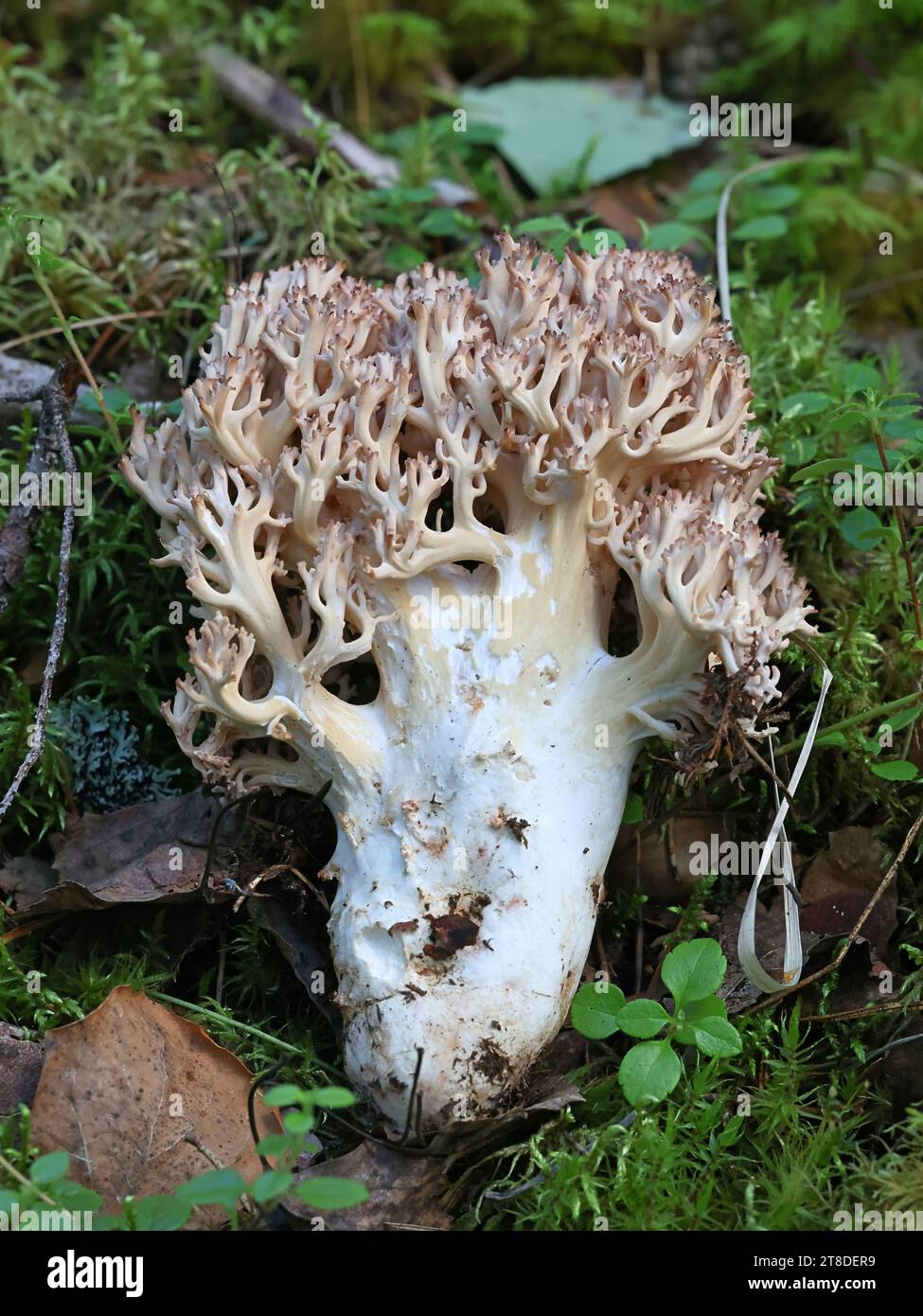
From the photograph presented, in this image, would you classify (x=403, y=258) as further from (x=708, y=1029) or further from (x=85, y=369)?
(x=708, y=1029)

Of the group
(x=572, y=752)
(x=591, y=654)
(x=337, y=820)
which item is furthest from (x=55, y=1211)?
(x=591, y=654)

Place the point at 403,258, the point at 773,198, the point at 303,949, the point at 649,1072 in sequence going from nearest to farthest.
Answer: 1. the point at 649,1072
2. the point at 303,949
3. the point at 403,258
4. the point at 773,198

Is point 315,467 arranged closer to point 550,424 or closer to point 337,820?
point 550,424

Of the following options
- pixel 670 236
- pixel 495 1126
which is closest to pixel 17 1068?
pixel 495 1126

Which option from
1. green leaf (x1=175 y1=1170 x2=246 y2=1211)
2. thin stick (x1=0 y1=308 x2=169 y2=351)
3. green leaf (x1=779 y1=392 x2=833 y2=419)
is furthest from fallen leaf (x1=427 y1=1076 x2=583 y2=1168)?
thin stick (x1=0 y1=308 x2=169 y2=351)

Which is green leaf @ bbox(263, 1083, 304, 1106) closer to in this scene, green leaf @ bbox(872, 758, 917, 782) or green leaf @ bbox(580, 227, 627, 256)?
green leaf @ bbox(872, 758, 917, 782)

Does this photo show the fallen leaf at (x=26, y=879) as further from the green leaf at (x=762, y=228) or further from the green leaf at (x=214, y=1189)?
the green leaf at (x=762, y=228)
